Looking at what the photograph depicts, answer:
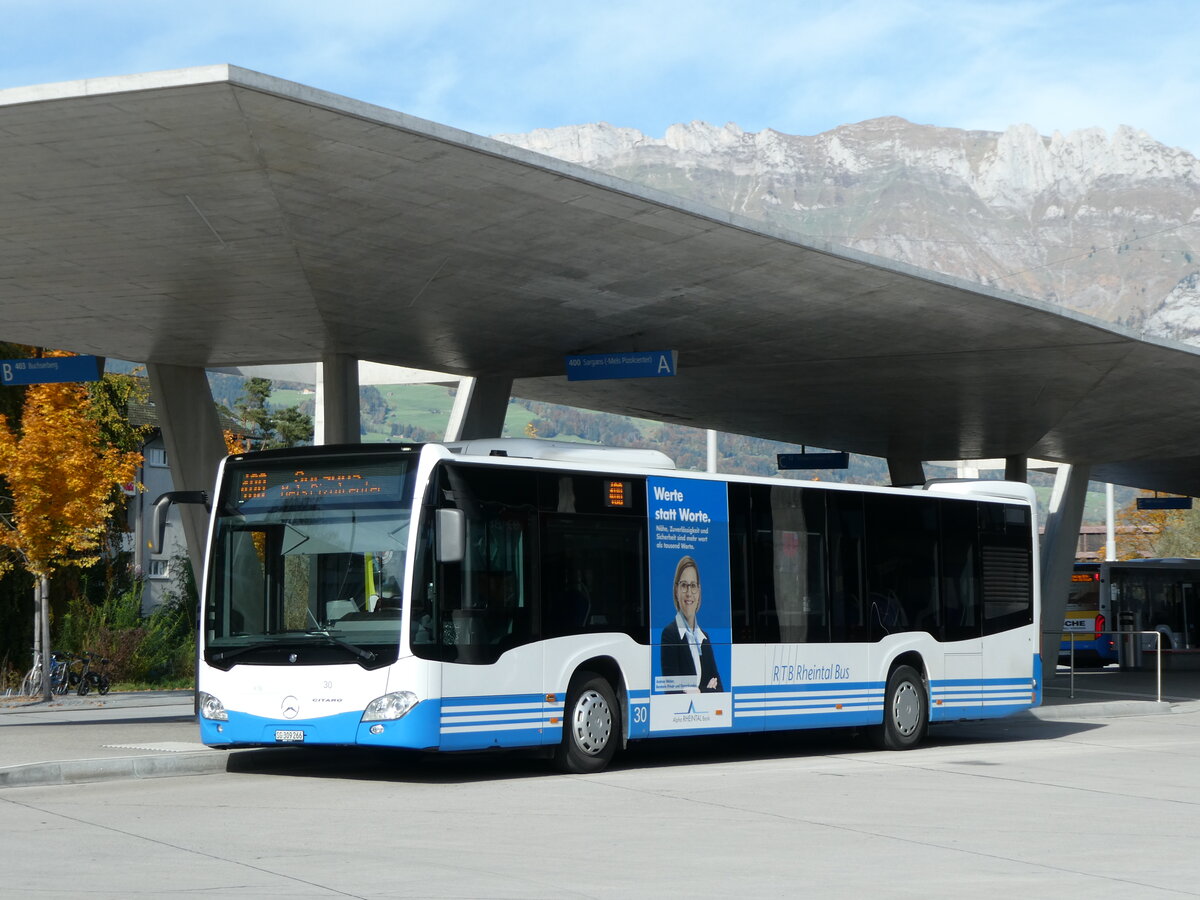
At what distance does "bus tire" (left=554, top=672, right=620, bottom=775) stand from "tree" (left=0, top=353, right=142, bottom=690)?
17.3 meters

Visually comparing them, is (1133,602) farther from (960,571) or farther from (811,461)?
(960,571)

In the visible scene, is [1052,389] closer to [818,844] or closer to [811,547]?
[811,547]

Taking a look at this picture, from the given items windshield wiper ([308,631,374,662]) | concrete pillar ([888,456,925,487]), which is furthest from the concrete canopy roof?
concrete pillar ([888,456,925,487])

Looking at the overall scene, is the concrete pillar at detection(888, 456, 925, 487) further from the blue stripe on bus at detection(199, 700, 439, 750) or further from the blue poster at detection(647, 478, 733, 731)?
the blue stripe on bus at detection(199, 700, 439, 750)

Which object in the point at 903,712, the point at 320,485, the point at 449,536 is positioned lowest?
the point at 903,712

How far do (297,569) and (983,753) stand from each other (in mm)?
7828

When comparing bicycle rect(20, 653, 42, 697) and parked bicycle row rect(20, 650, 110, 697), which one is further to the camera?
parked bicycle row rect(20, 650, 110, 697)

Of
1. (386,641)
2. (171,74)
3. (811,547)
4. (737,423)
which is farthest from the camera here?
(737,423)

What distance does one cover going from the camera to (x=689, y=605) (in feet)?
49.2

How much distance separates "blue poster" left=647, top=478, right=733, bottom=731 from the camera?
1468 cm

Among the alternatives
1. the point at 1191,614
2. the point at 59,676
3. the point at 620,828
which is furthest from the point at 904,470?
the point at 620,828

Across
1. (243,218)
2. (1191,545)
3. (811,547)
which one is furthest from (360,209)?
(1191,545)

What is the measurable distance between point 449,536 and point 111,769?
3437 millimetres

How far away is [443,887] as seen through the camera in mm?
7762
